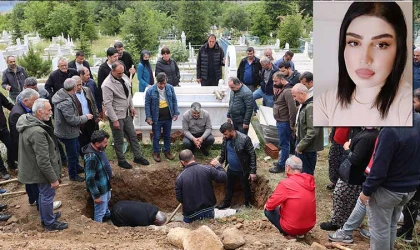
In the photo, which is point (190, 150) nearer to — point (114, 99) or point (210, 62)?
point (114, 99)

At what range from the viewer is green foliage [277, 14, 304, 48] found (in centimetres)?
2338

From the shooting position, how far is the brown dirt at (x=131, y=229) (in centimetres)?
386

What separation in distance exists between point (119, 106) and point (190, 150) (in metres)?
1.33

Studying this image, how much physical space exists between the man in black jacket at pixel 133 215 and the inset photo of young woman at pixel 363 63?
325 cm

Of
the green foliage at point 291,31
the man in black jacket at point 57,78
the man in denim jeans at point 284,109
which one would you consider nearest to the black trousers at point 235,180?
the man in denim jeans at point 284,109

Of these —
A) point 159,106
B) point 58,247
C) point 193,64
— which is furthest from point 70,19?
point 58,247

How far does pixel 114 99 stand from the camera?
5.78 m

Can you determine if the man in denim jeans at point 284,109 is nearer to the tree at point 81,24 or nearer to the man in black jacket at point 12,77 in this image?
the man in black jacket at point 12,77

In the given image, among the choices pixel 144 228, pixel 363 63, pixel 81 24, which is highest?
pixel 81 24

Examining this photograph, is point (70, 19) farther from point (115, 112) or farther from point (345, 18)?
point (345, 18)

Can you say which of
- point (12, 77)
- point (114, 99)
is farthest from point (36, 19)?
point (114, 99)

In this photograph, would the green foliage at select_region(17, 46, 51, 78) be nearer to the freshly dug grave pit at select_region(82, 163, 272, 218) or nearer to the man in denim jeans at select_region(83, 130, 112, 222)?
the freshly dug grave pit at select_region(82, 163, 272, 218)

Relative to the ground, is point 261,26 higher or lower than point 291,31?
higher

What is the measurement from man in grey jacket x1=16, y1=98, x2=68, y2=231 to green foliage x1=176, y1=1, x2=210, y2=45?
2152 cm
